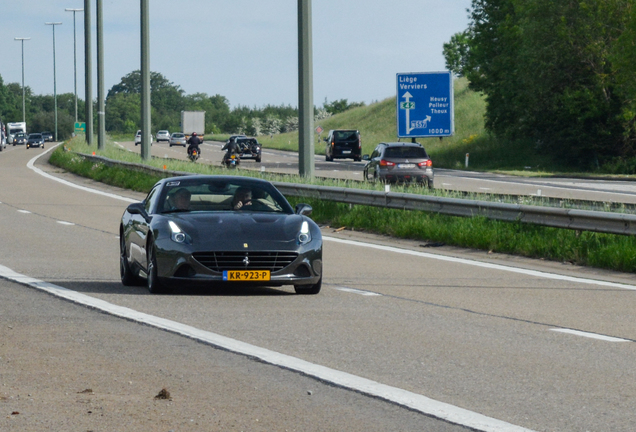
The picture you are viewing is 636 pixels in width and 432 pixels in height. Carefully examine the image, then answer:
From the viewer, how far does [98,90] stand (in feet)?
154

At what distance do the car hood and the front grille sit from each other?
7cm

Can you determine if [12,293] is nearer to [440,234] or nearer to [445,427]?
[445,427]

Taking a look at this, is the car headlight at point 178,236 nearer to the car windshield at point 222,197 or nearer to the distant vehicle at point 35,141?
the car windshield at point 222,197

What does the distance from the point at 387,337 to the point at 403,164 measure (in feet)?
80.9

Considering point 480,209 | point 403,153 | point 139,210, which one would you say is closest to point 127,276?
point 139,210

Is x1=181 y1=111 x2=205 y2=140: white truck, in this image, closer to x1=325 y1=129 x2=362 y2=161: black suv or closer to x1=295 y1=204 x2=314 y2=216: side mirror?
x1=325 y1=129 x2=362 y2=161: black suv

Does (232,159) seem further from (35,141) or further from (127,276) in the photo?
(35,141)

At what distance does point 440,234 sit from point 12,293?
8364 millimetres

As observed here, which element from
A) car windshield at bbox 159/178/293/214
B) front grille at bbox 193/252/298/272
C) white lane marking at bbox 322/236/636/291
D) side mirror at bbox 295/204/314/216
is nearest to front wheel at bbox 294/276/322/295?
front grille at bbox 193/252/298/272

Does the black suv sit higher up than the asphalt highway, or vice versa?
the black suv

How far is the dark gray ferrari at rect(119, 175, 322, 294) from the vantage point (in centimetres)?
1139

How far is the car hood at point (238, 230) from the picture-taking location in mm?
11398

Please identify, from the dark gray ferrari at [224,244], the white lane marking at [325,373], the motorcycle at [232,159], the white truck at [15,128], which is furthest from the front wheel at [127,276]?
the white truck at [15,128]

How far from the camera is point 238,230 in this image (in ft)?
37.9
